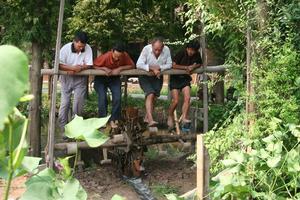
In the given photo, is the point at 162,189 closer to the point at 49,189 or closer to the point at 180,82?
the point at 180,82

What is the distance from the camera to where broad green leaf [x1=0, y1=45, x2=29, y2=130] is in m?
0.81

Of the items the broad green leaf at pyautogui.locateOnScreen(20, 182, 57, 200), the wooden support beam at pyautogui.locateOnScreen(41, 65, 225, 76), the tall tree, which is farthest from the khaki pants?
the broad green leaf at pyautogui.locateOnScreen(20, 182, 57, 200)

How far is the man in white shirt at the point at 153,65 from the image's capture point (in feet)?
24.5

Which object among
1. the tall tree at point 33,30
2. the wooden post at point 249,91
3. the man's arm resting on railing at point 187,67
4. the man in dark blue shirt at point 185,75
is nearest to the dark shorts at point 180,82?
the man in dark blue shirt at point 185,75

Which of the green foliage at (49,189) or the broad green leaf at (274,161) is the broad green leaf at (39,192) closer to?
the green foliage at (49,189)

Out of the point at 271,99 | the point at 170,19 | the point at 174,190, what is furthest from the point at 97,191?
the point at 170,19

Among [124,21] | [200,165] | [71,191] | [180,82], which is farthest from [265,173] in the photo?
[124,21]

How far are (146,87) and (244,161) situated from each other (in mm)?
4315

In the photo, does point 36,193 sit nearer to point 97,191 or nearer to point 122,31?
point 97,191

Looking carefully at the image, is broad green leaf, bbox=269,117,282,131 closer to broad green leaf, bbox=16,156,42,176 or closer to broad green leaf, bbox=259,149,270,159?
broad green leaf, bbox=259,149,270,159

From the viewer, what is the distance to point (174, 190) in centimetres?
755

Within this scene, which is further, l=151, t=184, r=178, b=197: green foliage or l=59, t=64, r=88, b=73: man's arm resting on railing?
l=151, t=184, r=178, b=197: green foliage

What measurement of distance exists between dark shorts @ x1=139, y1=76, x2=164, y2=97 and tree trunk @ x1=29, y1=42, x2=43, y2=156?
6.16 ft

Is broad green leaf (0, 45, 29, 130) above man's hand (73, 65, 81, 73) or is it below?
below
